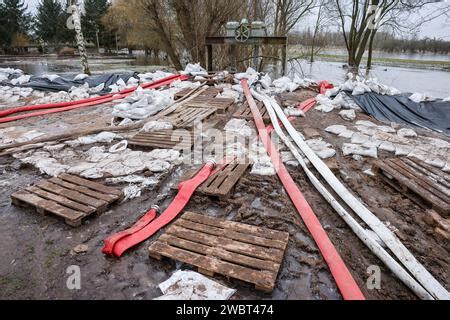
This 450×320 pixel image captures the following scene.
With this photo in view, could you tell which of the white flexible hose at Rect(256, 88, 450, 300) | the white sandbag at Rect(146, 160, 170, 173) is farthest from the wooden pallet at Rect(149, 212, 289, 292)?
the white sandbag at Rect(146, 160, 170, 173)

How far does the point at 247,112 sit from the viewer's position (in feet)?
20.6

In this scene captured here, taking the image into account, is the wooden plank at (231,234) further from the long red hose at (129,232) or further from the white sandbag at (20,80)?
the white sandbag at (20,80)

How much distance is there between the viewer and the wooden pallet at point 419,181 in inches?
120

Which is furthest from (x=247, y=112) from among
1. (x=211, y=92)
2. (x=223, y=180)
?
(x=223, y=180)

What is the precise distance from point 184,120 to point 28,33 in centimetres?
4118

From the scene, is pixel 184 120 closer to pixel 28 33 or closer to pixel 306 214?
pixel 306 214

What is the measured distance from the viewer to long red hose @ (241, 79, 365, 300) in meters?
2.04

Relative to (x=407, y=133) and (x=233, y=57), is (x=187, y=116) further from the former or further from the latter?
(x=233, y=57)

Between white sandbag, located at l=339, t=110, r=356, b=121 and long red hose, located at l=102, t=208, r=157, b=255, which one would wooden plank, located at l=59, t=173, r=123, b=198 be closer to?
long red hose, located at l=102, t=208, r=157, b=255

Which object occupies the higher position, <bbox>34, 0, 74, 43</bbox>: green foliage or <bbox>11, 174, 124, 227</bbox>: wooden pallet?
<bbox>34, 0, 74, 43</bbox>: green foliage

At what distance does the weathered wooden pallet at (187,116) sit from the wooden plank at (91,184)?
2.24 m

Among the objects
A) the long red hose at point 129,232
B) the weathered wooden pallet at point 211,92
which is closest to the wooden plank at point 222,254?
the long red hose at point 129,232

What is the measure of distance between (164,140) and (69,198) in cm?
193

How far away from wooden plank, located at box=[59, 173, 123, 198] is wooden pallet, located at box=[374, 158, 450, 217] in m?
3.30
